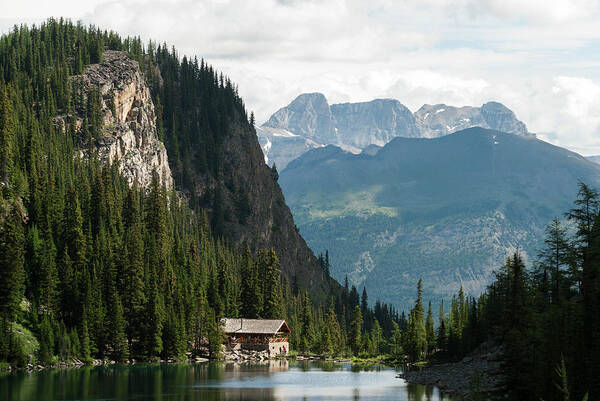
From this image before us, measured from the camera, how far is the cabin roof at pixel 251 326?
188625 mm

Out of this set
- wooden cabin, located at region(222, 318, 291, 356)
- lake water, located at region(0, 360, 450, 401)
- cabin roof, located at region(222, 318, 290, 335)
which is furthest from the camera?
wooden cabin, located at region(222, 318, 291, 356)

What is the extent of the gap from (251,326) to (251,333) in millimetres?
2110

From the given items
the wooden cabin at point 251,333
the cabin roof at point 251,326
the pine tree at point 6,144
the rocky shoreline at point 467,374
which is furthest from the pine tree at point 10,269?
the rocky shoreline at point 467,374

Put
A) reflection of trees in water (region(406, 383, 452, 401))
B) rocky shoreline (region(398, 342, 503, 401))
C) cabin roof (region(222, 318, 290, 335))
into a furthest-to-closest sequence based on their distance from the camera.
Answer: cabin roof (region(222, 318, 290, 335)), rocky shoreline (region(398, 342, 503, 401)), reflection of trees in water (region(406, 383, 452, 401))

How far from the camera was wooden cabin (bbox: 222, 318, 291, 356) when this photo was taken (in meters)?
189

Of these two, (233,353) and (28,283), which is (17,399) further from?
(233,353)

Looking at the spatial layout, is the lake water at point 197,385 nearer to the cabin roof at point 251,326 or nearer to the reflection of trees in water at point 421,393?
the reflection of trees in water at point 421,393

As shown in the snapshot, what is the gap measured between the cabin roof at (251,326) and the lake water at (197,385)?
44.3 metres

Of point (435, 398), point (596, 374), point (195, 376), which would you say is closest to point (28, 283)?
point (195, 376)

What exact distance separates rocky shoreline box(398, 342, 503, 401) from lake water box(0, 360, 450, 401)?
8.87ft

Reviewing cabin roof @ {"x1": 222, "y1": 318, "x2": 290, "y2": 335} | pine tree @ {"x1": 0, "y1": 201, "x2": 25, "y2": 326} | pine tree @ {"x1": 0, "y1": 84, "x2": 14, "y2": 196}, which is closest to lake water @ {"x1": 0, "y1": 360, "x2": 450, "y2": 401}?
pine tree @ {"x1": 0, "y1": 201, "x2": 25, "y2": 326}

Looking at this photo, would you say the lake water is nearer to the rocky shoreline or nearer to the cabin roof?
the rocky shoreline

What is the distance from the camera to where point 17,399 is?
86.4 meters

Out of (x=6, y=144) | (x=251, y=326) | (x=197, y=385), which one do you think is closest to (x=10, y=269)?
(x=6, y=144)
